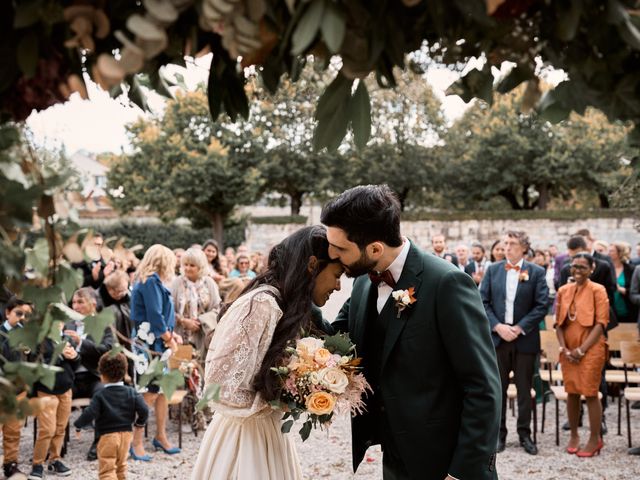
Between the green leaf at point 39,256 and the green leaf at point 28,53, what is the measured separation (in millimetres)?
335

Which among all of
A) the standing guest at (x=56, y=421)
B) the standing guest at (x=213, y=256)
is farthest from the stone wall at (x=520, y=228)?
the standing guest at (x=56, y=421)

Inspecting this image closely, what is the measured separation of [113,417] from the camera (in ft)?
19.6

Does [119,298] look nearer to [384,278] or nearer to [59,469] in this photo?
[59,469]

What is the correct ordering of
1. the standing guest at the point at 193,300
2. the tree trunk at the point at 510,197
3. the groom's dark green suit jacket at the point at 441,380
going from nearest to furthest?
the groom's dark green suit jacket at the point at 441,380 < the standing guest at the point at 193,300 < the tree trunk at the point at 510,197

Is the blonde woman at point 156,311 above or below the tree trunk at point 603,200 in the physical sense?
below

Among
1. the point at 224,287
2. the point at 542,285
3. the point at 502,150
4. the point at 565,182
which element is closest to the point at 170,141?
the point at 502,150

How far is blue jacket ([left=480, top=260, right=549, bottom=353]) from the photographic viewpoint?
770 cm

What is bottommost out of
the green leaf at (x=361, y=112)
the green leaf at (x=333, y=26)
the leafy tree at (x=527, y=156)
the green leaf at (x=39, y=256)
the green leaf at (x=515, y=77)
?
the green leaf at (x=39, y=256)

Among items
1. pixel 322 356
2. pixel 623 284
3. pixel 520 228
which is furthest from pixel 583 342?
pixel 520 228

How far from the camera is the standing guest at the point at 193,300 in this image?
28.1ft

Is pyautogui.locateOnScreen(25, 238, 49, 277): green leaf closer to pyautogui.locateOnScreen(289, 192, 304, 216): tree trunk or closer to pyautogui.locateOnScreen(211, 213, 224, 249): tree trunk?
pyautogui.locateOnScreen(211, 213, 224, 249): tree trunk

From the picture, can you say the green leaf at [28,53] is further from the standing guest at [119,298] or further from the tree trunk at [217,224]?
the tree trunk at [217,224]

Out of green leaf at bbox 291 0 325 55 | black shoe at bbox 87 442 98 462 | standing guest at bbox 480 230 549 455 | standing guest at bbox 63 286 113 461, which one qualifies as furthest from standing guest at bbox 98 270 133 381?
green leaf at bbox 291 0 325 55

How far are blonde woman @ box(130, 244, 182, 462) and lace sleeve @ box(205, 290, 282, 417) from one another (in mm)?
4442
